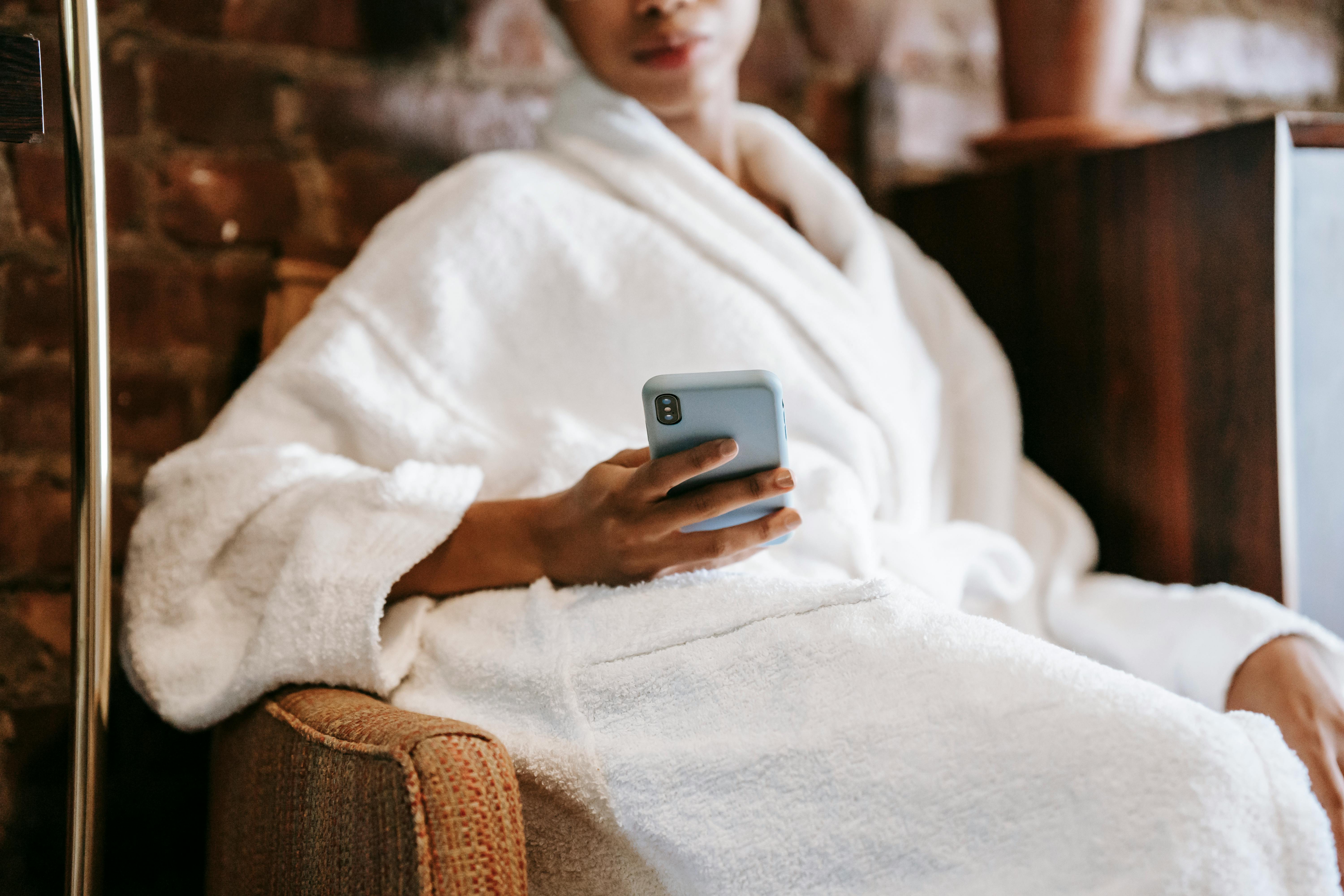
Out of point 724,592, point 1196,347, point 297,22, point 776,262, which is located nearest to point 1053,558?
point 1196,347

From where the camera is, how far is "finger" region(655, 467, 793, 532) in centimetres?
61

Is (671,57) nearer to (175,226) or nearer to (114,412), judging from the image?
(175,226)

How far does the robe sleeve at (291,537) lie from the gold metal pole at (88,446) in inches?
4.1

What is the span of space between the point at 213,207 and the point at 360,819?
721mm

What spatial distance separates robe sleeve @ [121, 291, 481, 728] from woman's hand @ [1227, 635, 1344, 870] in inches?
23.1

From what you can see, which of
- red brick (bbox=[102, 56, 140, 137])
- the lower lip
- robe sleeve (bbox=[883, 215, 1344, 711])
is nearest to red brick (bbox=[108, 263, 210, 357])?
red brick (bbox=[102, 56, 140, 137])

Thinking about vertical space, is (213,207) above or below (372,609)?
above

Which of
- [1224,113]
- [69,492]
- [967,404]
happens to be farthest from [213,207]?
[1224,113]

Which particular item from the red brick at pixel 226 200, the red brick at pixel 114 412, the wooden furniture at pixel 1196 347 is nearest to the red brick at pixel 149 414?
the red brick at pixel 114 412

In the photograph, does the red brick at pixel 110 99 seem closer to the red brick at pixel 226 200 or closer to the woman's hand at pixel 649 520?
the red brick at pixel 226 200

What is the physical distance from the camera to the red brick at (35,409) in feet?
3.05

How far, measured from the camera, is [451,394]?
0.83 m

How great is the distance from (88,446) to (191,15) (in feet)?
1.97

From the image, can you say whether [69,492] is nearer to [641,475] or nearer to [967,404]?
[641,475]
